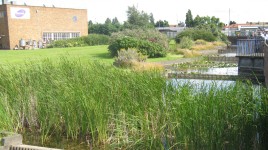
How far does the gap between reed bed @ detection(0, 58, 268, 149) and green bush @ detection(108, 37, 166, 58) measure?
15.9m

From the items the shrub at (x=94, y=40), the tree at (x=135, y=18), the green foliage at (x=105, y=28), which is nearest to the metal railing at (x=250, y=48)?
the shrub at (x=94, y=40)

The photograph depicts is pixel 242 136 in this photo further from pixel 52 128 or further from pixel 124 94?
pixel 52 128

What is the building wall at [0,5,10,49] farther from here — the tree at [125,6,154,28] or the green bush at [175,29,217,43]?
the green bush at [175,29,217,43]

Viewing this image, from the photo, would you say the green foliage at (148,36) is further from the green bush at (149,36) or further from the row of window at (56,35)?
the row of window at (56,35)

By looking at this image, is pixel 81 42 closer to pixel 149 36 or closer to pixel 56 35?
pixel 56 35

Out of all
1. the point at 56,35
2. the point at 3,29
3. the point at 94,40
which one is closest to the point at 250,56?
the point at 94,40

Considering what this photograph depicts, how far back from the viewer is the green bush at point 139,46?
24.5 m

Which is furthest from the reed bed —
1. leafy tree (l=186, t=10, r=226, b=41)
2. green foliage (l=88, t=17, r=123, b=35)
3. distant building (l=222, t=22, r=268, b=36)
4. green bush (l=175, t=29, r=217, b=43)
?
green foliage (l=88, t=17, r=123, b=35)

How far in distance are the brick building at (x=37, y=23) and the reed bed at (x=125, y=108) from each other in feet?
118

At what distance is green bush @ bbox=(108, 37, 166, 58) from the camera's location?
2453 centimetres

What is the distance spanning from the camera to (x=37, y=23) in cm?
4606

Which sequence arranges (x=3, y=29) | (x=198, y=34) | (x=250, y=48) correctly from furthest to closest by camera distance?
(x=3, y=29)
(x=198, y=34)
(x=250, y=48)

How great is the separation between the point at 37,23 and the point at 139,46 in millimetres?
25160

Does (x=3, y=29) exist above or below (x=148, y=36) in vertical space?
above
